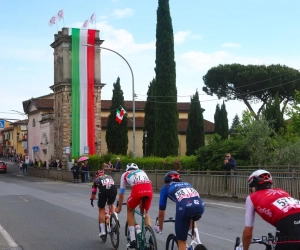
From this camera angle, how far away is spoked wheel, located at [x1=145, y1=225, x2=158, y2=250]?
8789 mm

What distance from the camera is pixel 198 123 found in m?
56.9

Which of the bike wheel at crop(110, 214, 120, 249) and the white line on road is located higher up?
the bike wheel at crop(110, 214, 120, 249)

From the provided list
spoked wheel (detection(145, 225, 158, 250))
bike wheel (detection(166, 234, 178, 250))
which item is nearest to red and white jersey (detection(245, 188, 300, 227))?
bike wheel (detection(166, 234, 178, 250))

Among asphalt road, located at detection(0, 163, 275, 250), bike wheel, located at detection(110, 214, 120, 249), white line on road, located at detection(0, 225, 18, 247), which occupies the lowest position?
white line on road, located at detection(0, 225, 18, 247)

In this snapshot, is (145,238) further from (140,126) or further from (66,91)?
(140,126)

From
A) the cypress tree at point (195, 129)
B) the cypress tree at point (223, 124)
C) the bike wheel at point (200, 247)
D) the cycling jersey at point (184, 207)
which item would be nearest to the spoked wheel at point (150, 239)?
the cycling jersey at point (184, 207)

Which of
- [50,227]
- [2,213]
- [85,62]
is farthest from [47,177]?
[50,227]

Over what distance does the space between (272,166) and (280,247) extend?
19.1 m

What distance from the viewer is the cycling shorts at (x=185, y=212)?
23.8 ft

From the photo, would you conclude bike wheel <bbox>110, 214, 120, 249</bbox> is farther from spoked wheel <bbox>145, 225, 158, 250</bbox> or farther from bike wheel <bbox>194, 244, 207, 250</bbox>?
bike wheel <bbox>194, 244, 207, 250</bbox>

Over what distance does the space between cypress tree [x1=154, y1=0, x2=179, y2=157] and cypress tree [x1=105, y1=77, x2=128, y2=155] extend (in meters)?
19.5

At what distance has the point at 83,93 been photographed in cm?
6028

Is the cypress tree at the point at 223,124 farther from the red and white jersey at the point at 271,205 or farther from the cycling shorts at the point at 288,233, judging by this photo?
the cycling shorts at the point at 288,233

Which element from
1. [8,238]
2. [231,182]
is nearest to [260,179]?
[8,238]
